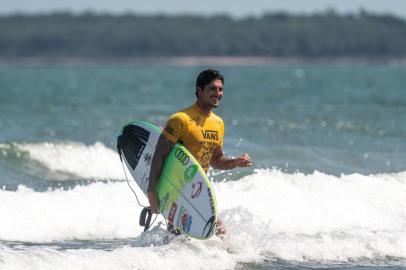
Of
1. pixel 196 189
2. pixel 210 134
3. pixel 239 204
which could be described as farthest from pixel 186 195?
pixel 239 204

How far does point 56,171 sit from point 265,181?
4489 mm

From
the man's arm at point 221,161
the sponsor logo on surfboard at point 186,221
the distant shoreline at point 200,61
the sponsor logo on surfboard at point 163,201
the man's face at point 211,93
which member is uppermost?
the distant shoreline at point 200,61

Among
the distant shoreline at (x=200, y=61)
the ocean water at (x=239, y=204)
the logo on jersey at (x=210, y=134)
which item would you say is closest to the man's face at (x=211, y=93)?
the logo on jersey at (x=210, y=134)

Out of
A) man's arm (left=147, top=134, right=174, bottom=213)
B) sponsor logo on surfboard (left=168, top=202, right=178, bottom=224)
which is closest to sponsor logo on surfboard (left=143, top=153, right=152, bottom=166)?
man's arm (left=147, top=134, right=174, bottom=213)

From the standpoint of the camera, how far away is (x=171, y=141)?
875cm

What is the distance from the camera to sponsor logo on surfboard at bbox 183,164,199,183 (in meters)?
8.80

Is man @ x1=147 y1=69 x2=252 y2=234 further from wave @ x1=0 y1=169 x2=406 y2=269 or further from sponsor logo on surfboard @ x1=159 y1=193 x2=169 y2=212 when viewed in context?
wave @ x1=0 y1=169 x2=406 y2=269

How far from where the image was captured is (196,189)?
8836mm

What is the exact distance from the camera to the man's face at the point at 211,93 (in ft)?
28.6

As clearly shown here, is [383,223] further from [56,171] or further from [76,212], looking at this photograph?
[56,171]

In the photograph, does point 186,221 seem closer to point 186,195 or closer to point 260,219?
point 186,195

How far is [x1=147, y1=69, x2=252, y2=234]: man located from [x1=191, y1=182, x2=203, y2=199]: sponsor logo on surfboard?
0.62 feet

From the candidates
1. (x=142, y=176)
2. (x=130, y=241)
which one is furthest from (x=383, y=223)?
(x=142, y=176)

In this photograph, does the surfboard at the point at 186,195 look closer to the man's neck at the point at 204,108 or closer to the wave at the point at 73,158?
the man's neck at the point at 204,108
